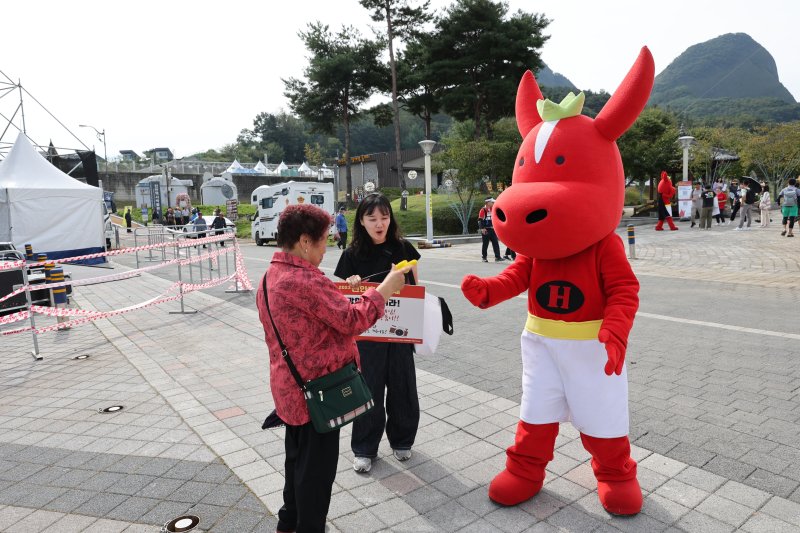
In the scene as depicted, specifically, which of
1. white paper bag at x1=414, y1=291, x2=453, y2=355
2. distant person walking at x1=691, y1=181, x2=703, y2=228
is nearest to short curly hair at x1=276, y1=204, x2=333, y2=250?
white paper bag at x1=414, y1=291, x2=453, y2=355

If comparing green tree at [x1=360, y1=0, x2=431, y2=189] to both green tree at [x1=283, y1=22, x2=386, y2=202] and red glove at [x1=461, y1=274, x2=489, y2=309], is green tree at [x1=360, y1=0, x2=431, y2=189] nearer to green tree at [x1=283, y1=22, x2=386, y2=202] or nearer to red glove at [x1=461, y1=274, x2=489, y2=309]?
green tree at [x1=283, y1=22, x2=386, y2=202]

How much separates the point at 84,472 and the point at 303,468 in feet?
6.83

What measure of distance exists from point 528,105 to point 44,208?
57.3ft

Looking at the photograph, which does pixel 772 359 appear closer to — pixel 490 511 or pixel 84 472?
pixel 490 511

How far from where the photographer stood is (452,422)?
4090mm

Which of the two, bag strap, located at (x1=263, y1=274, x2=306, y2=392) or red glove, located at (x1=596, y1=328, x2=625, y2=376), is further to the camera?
red glove, located at (x1=596, y1=328, x2=625, y2=376)

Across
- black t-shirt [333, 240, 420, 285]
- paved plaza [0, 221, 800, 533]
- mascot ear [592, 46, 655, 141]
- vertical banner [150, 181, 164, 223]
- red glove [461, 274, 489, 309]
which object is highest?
vertical banner [150, 181, 164, 223]

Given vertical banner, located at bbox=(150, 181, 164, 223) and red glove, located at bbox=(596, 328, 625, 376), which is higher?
vertical banner, located at bbox=(150, 181, 164, 223)

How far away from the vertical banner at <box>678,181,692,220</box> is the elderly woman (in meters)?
22.2

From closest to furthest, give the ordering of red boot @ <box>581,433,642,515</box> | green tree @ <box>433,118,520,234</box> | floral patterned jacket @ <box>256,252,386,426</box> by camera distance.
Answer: floral patterned jacket @ <box>256,252,386,426</box>
red boot @ <box>581,433,642,515</box>
green tree @ <box>433,118,520,234</box>

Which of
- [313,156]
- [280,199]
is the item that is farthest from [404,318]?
[313,156]

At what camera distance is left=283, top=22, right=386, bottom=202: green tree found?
31.5 m

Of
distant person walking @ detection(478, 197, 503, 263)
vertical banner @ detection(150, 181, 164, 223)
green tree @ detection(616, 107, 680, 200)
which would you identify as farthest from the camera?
vertical banner @ detection(150, 181, 164, 223)

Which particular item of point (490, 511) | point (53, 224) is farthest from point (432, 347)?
point (53, 224)
